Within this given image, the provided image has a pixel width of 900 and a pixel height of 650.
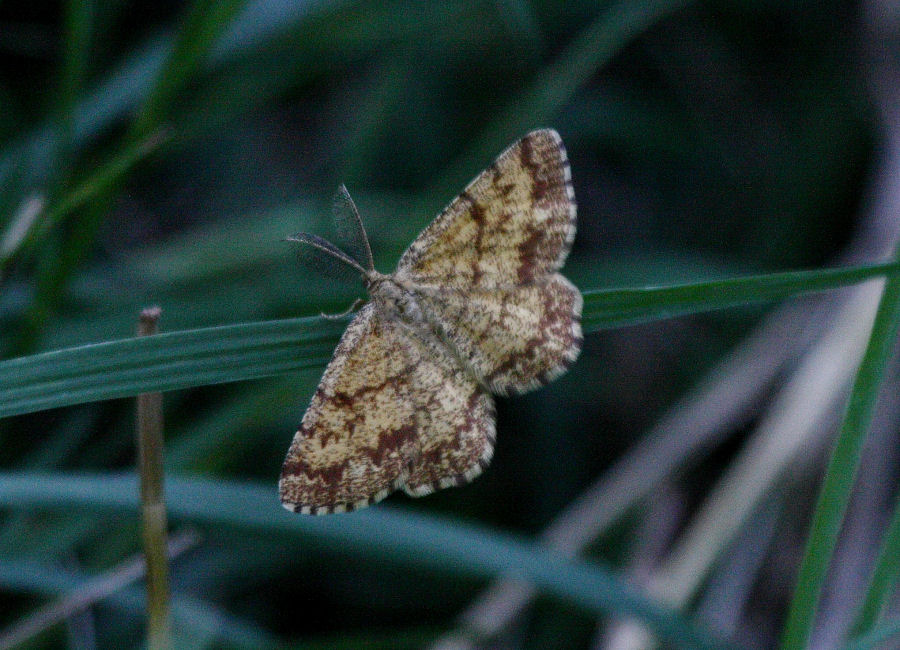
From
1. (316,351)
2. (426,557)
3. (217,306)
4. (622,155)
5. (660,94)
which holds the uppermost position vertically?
(660,94)

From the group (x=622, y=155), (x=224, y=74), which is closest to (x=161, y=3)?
(x=224, y=74)

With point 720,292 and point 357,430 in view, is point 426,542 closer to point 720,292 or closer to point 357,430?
point 357,430

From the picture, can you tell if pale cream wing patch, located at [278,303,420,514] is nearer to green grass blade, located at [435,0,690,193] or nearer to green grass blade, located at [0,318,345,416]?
→ green grass blade, located at [0,318,345,416]

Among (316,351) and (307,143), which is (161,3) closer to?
(307,143)

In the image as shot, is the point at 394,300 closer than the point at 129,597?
Yes

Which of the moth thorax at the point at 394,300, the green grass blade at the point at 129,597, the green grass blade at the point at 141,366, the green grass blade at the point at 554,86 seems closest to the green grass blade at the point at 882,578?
the moth thorax at the point at 394,300

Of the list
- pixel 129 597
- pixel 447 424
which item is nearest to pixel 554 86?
pixel 447 424
